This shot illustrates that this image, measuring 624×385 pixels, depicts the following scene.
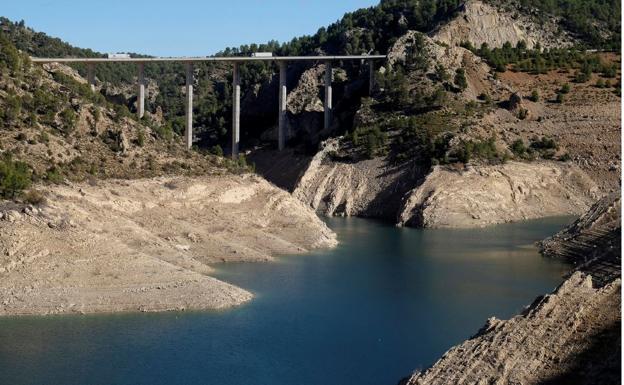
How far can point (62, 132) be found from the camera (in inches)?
2420

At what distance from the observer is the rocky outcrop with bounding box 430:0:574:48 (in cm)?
11181

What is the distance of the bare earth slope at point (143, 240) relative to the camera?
1729 inches

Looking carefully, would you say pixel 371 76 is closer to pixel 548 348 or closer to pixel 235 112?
pixel 235 112

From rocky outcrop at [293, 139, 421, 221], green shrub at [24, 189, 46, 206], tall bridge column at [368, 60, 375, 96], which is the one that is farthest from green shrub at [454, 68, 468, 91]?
green shrub at [24, 189, 46, 206]

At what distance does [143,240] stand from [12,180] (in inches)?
260

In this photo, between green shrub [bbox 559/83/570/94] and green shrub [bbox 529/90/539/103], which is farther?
green shrub [bbox 559/83/570/94]

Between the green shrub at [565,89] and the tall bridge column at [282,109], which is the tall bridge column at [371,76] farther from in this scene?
the green shrub at [565,89]

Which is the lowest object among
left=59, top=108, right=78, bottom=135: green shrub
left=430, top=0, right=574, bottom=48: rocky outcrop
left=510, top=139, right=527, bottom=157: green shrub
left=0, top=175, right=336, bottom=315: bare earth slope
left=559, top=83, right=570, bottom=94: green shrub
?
left=0, top=175, right=336, bottom=315: bare earth slope

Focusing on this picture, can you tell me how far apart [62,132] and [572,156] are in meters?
44.4

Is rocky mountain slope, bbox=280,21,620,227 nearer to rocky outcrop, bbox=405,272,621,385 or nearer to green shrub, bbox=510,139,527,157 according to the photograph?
green shrub, bbox=510,139,527,157

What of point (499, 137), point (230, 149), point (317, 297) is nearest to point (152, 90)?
point (230, 149)

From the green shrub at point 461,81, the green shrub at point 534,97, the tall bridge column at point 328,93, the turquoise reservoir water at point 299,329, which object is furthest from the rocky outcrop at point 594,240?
the tall bridge column at point 328,93

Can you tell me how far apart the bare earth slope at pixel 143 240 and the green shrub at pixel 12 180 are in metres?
1.37

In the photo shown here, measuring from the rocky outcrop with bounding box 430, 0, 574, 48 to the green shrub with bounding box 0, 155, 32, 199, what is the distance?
63123 millimetres
